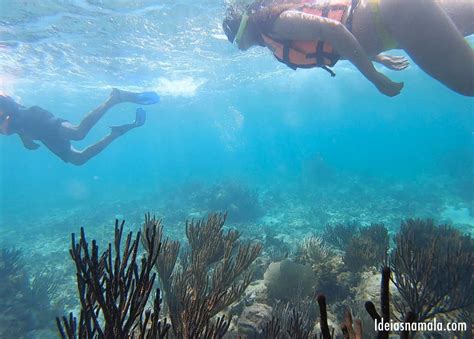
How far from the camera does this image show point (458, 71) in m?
2.79

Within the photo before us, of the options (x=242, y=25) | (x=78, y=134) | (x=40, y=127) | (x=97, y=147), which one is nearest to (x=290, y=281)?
(x=242, y=25)

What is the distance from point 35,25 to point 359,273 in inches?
737

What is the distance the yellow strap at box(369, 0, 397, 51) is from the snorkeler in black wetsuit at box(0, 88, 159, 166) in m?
10.7

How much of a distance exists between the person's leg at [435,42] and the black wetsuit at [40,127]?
13308mm

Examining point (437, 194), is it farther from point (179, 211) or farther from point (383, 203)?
point (179, 211)

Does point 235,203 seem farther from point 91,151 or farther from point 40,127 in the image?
point 40,127

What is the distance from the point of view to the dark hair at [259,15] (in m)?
3.69

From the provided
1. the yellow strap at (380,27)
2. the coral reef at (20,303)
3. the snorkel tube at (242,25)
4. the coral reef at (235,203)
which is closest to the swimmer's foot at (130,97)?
the coral reef at (20,303)

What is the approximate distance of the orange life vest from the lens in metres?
3.62

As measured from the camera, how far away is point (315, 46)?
365 cm

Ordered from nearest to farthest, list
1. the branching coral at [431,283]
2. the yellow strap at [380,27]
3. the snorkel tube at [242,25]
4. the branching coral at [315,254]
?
the yellow strap at [380,27] → the snorkel tube at [242,25] → the branching coral at [431,283] → the branching coral at [315,254]

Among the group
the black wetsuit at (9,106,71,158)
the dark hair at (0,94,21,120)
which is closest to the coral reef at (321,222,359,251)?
the black wetsuit at (9,106,71,158)

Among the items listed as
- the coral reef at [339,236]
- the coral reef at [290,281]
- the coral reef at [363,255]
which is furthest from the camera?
the coral reef at [339,236]

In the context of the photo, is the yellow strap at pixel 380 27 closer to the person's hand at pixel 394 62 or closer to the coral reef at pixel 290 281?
the person's hand at pixel 394 62
